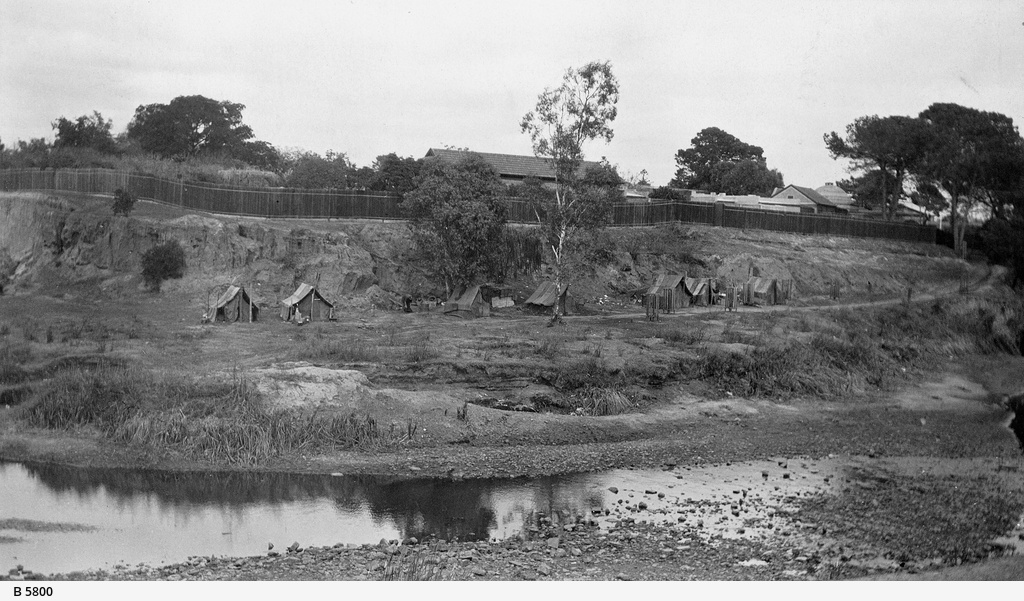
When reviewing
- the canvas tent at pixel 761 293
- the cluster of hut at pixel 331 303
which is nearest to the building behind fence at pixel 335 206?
the cluster of hut at pixel 331 303

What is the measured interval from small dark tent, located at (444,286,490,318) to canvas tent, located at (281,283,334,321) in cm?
473

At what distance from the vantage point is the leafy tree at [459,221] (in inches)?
1425

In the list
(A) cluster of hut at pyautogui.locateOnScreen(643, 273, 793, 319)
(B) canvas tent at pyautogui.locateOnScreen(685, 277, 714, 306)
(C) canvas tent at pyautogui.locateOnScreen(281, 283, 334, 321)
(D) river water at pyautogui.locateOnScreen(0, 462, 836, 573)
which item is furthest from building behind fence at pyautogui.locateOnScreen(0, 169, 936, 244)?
(D) river water at pyautogui.locateOnScreen(0, 462, 836, 573)

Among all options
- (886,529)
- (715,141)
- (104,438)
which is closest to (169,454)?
(104,438)

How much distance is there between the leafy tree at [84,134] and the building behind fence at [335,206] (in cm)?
161

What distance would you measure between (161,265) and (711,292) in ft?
70.9

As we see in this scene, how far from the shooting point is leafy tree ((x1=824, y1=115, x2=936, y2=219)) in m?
36.1

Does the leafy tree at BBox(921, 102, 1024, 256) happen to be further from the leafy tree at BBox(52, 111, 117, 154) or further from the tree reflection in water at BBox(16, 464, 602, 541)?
the leafy tree at BBox(52, 111, 117, 154)

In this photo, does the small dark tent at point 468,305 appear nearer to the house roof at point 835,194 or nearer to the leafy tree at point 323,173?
the leafy tree at point 323,173

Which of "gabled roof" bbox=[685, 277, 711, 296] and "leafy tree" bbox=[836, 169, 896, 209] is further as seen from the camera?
"leafy tree" bbox=[836, 169, 896, 209]

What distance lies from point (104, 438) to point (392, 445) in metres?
6.64

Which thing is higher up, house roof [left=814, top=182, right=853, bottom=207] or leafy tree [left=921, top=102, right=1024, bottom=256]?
house roof [left=814, top=182, right=853, bottom=207]

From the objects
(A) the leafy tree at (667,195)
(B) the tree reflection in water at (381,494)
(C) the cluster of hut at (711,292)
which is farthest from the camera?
(A) the leafy tree at (667,195)

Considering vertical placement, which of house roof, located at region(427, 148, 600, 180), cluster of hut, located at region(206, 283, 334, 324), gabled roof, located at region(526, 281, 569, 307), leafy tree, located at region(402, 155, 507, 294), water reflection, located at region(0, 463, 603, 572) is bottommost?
water reflection, located at region(0, 463, 603, 572)
